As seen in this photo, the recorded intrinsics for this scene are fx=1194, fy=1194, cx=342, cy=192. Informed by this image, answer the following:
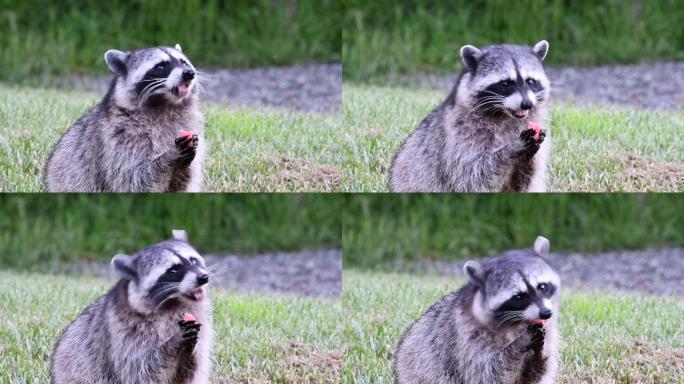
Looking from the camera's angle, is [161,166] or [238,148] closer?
[161,166]

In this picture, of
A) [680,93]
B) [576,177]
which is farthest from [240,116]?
[680,93]

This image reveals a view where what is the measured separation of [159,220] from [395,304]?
9.53 feet

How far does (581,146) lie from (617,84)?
9.68 ft

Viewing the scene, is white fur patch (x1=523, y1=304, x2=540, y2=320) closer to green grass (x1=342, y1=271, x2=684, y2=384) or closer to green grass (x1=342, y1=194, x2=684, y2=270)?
green grass (x1=342, y1=271, x2=684, y2=384)

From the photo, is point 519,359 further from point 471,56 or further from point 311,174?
point 311,174

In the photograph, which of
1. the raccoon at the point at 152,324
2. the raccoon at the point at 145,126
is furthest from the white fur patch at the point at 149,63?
the raccoon at the point at 152,324

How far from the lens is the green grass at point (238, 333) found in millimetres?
7773

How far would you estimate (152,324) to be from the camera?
6.89 metres

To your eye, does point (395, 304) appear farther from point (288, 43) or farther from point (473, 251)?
point (288, 43)

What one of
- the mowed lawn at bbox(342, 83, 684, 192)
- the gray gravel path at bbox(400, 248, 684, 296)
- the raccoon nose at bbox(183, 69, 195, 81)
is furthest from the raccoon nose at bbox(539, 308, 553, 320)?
the gray gravel path at bbox(400, 248, 684, 296)

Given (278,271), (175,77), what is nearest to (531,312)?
(175,77)

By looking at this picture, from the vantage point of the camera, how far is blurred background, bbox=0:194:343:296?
35.0ft

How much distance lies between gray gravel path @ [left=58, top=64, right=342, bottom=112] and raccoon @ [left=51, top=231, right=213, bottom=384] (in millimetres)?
3820

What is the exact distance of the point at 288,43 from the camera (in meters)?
11.8
